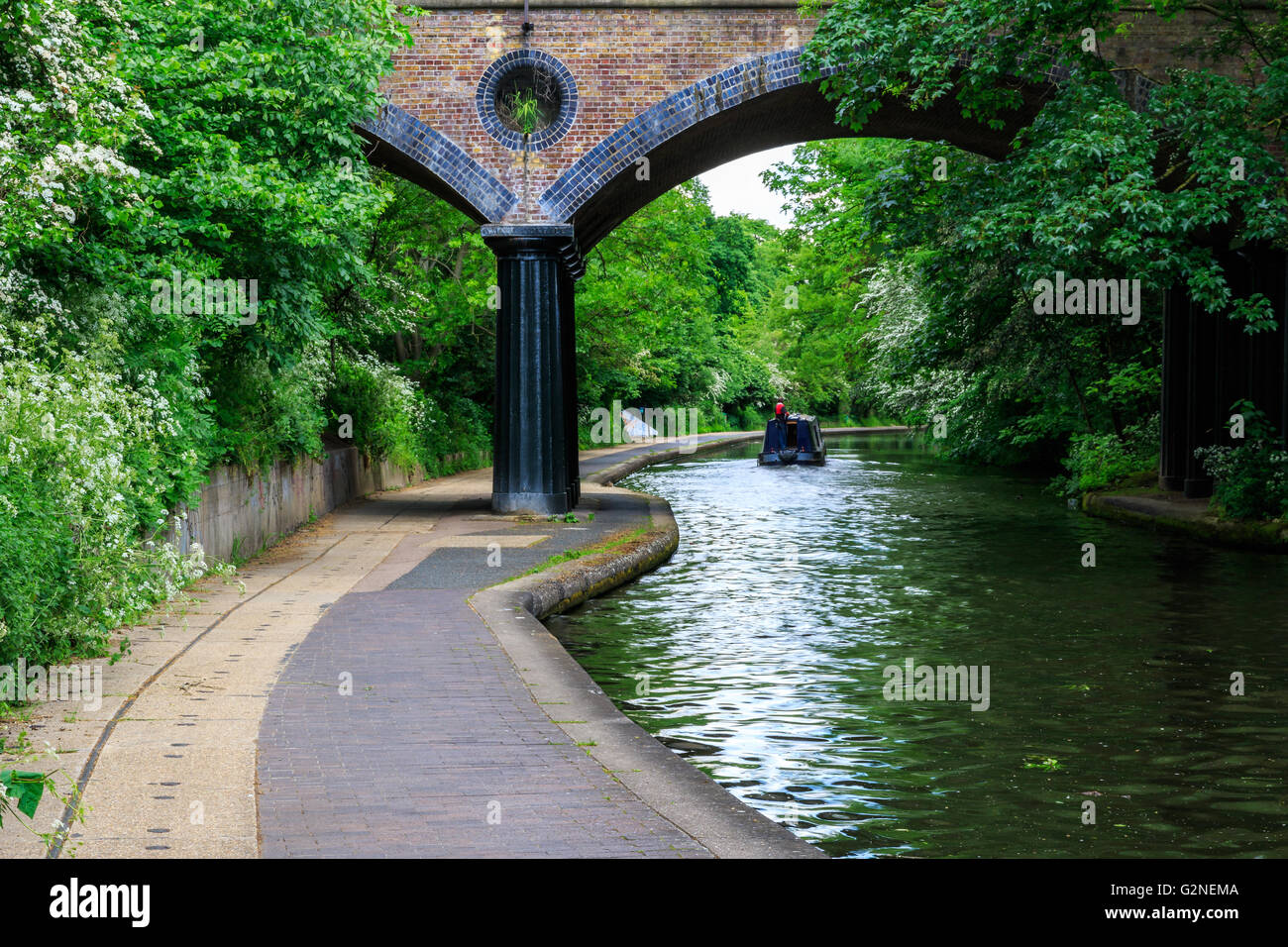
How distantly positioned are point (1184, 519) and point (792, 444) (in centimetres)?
1623

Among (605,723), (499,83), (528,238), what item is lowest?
(605,723)

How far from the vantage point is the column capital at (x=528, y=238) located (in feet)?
55.5

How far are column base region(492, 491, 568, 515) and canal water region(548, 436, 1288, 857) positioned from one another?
1.85 metres

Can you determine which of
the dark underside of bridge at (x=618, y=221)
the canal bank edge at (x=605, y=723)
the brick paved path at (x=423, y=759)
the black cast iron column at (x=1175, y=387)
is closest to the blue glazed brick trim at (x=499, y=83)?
the dark underside of bridge at (x=618, y=221)

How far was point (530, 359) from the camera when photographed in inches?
668

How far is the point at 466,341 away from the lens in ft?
95.9

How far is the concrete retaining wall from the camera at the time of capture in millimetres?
11875

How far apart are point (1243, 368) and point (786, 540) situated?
7407 millimetres

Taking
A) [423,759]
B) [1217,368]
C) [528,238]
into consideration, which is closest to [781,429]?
[1217,368]

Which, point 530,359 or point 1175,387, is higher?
point 530,359

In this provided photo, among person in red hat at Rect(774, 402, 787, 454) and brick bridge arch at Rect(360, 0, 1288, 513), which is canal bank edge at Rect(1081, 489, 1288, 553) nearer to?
brick bridge arch at Rect(360, 0, 1288, 513)

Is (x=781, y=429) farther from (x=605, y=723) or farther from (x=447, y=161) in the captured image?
(x=605, y=723)

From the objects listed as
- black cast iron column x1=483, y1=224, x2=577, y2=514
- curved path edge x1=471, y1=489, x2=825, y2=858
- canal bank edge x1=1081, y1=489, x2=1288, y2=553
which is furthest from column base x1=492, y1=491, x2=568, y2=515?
canal bank edge x1=1081, y1=489, x2=1288, y2=553

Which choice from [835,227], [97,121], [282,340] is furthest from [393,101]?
[835,227]
